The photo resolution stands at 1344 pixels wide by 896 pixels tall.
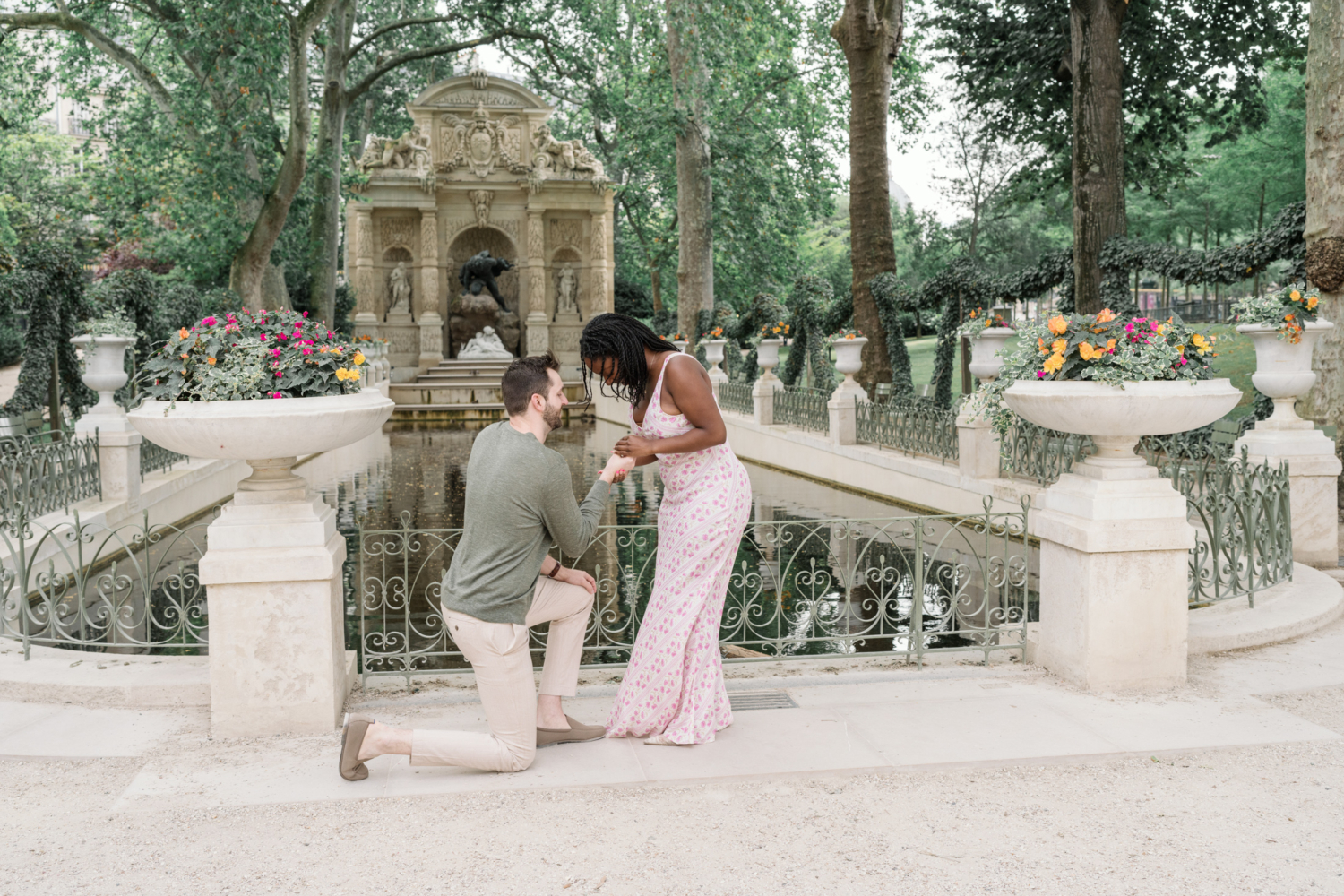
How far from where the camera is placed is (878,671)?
17.8ft

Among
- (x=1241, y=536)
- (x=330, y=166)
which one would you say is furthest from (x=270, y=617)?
(x=330, y=166)

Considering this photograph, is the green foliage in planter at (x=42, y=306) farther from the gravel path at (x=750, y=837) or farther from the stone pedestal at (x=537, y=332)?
the stone pedestal at (x=537, y=332)

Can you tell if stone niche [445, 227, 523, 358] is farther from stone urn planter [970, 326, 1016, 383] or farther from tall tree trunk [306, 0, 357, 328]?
stone urn planter [970, 326, 1016, 383]

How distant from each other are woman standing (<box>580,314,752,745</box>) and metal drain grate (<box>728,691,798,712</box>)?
0.47 m

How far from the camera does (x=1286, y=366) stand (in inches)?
336

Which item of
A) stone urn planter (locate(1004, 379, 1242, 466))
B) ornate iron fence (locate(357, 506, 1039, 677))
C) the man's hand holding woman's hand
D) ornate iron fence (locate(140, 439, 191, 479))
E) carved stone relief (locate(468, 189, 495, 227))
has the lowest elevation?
ornate iron fence (locate(357, 506, 1039, 677))

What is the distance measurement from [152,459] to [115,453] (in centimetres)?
185

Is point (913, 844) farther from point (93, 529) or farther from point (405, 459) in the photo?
point (405, 459)

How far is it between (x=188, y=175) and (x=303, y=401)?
17820mm

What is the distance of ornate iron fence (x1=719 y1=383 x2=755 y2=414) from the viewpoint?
18.9 metres

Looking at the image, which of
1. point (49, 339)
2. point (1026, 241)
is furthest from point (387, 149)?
point (1026, 241)

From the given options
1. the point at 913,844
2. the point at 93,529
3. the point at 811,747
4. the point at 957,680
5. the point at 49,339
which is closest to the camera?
the point at 913,844

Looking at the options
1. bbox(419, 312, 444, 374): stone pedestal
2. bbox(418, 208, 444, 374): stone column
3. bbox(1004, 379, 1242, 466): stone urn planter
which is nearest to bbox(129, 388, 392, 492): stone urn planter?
bbox(1004, 379, 1242, 466): stone urn planter

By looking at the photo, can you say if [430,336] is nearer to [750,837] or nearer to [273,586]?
[273,586]
